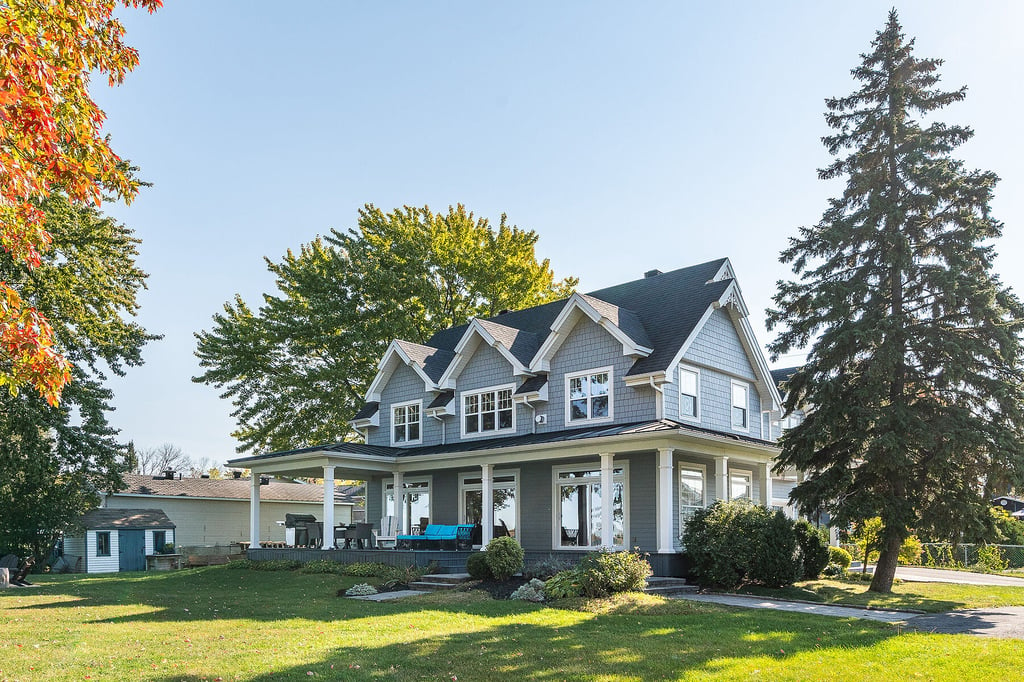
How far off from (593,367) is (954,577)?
1348 cm

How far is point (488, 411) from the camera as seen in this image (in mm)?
26891

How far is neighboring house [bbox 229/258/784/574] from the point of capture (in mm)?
22281

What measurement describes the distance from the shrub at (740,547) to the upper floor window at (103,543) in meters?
29.4

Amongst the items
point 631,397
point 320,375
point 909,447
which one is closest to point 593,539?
point 631,397

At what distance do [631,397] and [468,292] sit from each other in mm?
17202

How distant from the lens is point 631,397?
76.1ft

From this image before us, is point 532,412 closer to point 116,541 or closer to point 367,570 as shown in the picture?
point 367,570

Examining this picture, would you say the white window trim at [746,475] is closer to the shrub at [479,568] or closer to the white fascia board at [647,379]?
the white fascia board at [647,379]

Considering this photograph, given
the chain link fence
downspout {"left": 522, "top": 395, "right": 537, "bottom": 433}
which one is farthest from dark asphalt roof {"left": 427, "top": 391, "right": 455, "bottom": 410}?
the chain link fence

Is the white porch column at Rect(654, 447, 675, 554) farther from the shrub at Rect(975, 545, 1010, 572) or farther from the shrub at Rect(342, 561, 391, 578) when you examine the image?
the shrub at Rect(975, 545, 1010, 572)

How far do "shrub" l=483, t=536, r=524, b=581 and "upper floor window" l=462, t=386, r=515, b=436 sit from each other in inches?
259

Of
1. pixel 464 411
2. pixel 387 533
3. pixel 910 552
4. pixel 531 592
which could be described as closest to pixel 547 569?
pixel 531 592

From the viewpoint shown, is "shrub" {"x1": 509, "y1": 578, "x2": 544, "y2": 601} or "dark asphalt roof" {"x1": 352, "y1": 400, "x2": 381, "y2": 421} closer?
"shrub" {"x1": 509, "y1": 578, "x2": 544, "y2": 601}

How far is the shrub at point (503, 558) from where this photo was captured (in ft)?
63.1
